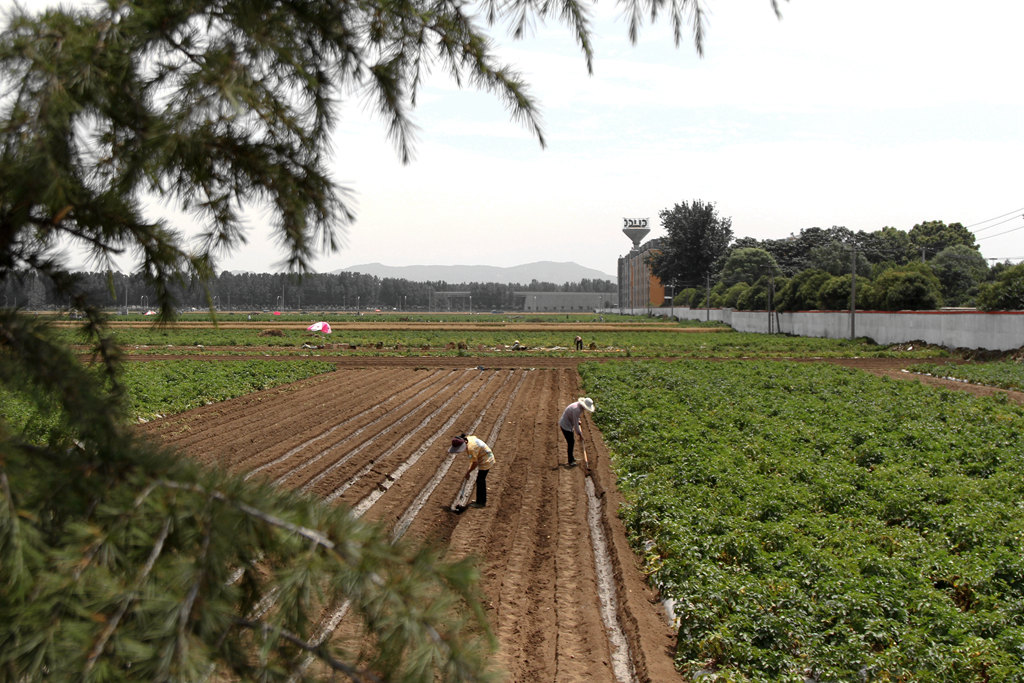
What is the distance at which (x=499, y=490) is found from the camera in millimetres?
14266

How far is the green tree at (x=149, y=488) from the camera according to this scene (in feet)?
5.26

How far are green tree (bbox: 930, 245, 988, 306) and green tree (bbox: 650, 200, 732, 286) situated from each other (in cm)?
3337

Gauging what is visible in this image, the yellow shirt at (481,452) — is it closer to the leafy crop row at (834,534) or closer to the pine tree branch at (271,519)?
the leafy crop row at (834,534)

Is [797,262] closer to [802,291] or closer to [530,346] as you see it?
[802,291]

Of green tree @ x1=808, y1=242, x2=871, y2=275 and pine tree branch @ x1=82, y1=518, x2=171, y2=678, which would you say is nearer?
pine tree branch @ x1=82, y1=518, x2=171, y2=678

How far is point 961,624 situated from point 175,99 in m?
8.18

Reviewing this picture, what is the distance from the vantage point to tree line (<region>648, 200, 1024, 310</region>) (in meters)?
74.9

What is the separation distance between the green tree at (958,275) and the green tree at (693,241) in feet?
109

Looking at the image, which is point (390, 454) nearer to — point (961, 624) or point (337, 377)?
point (961, 624)

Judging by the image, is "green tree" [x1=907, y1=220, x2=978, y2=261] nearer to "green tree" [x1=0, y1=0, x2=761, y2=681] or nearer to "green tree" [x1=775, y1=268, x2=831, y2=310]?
"green tree" [x1=775, y1=268, x2=831, y2=310]

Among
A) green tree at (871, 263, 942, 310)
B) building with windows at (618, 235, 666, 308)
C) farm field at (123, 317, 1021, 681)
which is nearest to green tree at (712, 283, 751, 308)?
building with windows at (618, 235, 666, 308)

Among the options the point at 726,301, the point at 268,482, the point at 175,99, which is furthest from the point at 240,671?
the point at 726,301

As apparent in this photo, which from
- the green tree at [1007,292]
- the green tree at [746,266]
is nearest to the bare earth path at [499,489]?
the green tree at [1007,292]

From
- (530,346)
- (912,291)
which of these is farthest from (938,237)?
(530,346)
